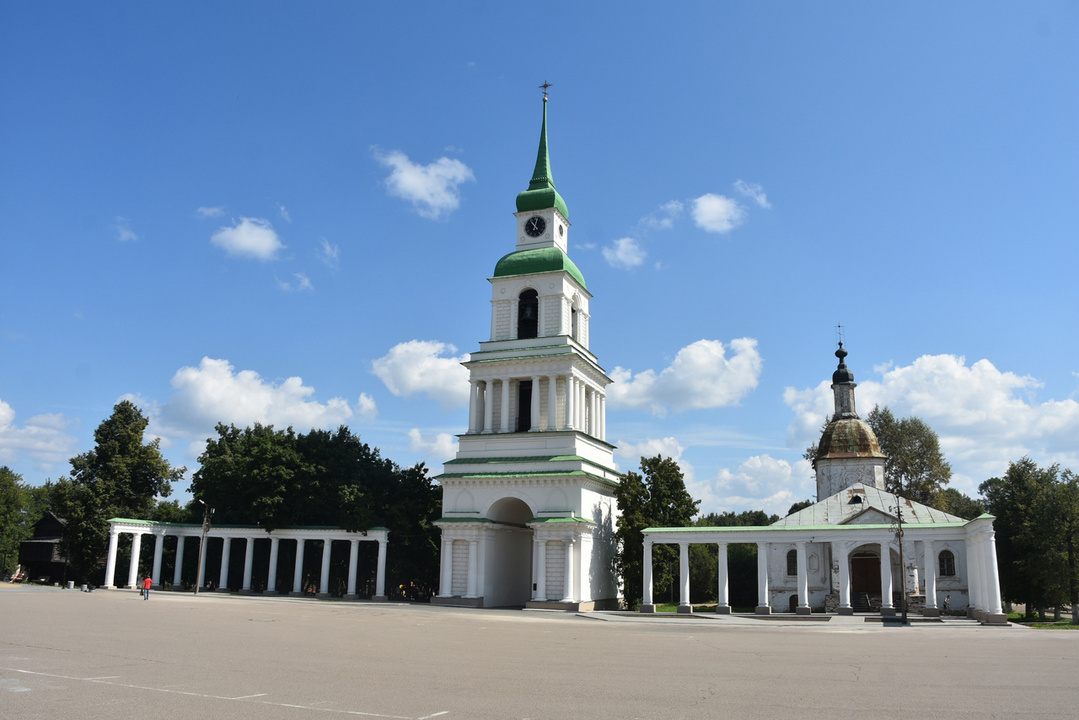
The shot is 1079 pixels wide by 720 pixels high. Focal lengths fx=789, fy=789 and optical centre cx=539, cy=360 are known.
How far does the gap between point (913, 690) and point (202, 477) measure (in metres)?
55.6

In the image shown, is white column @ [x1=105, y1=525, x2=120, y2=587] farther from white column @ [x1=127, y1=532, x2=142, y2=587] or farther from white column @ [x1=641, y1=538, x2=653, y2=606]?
white column @ [x1=641, y1=538, x2=653, y2=606]

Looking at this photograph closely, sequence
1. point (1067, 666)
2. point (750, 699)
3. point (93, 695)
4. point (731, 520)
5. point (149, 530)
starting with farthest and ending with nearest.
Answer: point (731, 520)
point (149, 530)
point (1067, 666)
point (750, 699)
point (93, 695)

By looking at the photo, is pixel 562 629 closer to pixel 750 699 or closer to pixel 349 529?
pixel 750 699

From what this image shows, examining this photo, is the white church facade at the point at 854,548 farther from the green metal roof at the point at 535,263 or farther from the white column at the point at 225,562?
the white column at the point at 225,562

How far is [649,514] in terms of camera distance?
46062 millimetres

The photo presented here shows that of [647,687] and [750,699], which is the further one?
[647,687]

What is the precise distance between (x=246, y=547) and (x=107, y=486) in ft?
35.5

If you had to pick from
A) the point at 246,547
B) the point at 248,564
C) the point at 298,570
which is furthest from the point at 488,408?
the point at 246,547

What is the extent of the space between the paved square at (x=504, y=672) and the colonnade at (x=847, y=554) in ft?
27.3

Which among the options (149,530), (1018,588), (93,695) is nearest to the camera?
(93,695)

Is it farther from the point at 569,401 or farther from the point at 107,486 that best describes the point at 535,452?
the point at 107,486

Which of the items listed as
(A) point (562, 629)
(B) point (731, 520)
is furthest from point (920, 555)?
(B) point (731, 520)

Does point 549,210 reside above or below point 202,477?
above

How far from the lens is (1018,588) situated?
45656 mm
